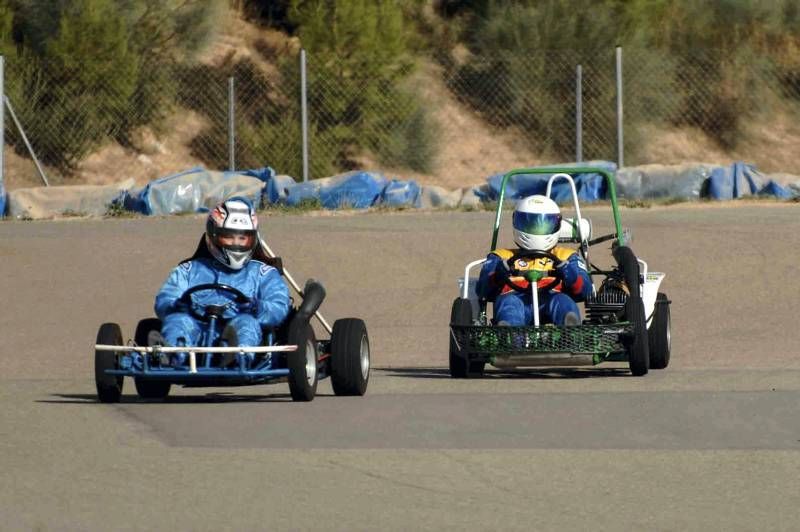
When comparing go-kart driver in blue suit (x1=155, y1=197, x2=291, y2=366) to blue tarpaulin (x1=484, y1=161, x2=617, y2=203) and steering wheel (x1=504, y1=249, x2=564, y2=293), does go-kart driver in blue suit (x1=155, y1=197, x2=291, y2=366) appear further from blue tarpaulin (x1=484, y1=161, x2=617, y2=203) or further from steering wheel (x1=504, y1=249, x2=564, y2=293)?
blue tarpaulin (x1=484, y1=161, x2=617, y2=203)

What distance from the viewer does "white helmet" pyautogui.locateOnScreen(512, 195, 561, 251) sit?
12977 millimetres

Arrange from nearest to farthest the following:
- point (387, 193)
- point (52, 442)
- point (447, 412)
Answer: point (52, 442)
point (447, 412)
point (387, 193)

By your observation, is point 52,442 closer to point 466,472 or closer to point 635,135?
point 466,472

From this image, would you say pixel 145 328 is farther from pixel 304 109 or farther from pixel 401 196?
pixel 304 109

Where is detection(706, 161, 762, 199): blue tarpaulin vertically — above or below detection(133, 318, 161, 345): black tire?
above

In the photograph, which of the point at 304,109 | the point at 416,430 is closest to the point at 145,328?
the point at 416,430

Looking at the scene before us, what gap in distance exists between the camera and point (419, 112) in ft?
89.0

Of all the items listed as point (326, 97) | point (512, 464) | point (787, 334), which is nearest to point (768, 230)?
point (787, 334)

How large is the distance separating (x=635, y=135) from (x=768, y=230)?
363 inches

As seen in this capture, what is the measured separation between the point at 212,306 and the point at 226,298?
349mm

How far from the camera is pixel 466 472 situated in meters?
7.96

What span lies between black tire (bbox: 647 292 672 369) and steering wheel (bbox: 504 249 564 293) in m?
0.68

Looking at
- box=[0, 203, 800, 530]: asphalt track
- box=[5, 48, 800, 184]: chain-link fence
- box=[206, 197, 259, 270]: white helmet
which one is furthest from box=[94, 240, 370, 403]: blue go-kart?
box=[5, 48, 800, 184]: chain-link fence

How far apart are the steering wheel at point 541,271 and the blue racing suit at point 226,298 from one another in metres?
2.02
